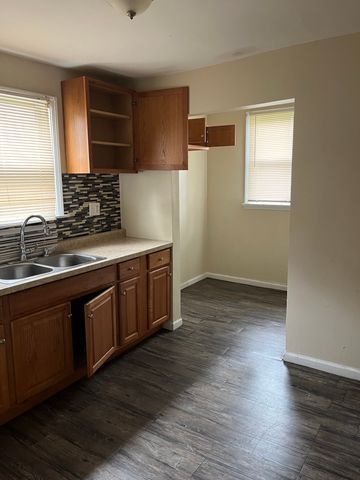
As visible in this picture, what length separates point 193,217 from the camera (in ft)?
16.3

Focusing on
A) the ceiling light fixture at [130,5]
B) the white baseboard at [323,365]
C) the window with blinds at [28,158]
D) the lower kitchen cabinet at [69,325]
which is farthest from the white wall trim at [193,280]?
the ceiling light fixture at [130,5]

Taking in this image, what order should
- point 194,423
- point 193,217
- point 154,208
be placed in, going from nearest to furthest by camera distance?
point 194,423, point 154,208, point 193,217

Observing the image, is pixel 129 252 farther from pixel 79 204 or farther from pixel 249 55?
pixel 249 55

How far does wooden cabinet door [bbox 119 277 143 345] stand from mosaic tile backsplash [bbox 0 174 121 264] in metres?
0.70

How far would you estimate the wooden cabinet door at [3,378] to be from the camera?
2.12m

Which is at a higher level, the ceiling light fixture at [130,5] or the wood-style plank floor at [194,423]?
the ceiling light fixture at [130,5]

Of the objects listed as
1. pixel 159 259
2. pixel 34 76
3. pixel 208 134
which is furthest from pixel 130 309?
pixel 208 134

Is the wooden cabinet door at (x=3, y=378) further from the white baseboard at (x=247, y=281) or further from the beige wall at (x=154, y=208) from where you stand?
the white baseboard at (x=247, y=281)

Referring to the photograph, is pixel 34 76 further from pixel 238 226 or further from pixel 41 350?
pixel 238 226

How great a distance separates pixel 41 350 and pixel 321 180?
2.23 metres

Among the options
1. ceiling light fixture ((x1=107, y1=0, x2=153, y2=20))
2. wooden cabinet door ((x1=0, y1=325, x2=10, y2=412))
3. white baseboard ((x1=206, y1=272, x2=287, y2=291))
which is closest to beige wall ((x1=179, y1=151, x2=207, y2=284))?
white baseboard ((x1=206, y1=272, x2=287, y2=291))

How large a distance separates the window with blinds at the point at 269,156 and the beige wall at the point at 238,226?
0.11 metres

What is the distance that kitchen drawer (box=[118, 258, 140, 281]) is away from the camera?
292cm

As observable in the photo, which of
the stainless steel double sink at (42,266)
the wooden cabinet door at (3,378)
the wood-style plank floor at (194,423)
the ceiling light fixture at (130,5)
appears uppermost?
the ceiling light fixture at (130,5)
